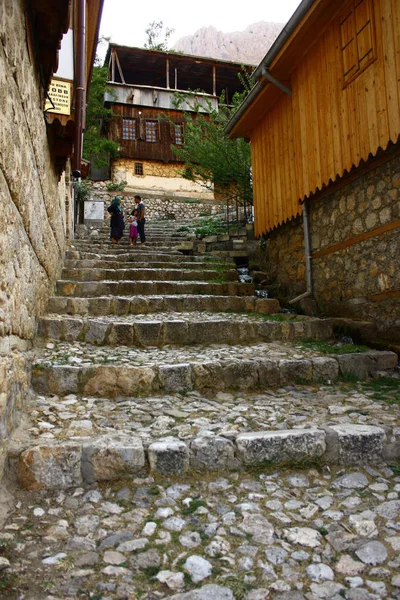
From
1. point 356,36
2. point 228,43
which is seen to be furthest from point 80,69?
point 228,43

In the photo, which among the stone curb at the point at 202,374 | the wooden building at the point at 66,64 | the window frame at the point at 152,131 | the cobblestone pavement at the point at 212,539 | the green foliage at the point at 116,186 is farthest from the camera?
the window frame at the point at 152,131

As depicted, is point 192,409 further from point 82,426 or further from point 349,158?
point 349,158

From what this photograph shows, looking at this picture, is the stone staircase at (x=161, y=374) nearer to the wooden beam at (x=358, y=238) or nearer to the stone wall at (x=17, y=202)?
the stone wall at (x=17, y=202)

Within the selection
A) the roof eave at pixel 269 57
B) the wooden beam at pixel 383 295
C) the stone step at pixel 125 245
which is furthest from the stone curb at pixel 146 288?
the stone step at pixel 125 245

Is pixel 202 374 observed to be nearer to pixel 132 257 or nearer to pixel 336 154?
pixel 336 154

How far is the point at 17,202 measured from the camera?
249cm

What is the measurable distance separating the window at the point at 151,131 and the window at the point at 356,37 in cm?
1923

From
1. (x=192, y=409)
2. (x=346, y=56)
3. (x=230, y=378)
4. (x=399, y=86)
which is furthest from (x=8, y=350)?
(x=346, y=56)

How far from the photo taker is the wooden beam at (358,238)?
429cm

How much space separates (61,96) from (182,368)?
4.46m

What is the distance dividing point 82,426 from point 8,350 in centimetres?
65

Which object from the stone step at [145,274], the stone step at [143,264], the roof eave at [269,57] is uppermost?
the roof eave at [269,57]

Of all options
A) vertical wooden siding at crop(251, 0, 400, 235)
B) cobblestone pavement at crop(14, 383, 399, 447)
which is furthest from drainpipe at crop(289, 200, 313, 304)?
cobblestone pavement at crop(14, 383, 399, 447)

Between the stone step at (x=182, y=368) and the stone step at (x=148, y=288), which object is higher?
the stone step at (x=148, y=288)
